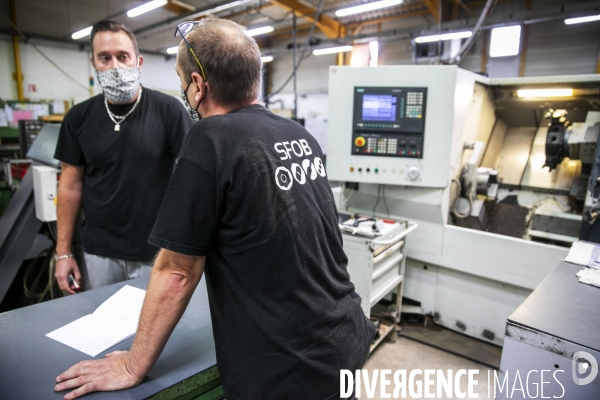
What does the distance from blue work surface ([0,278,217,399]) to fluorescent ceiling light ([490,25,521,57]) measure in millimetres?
A: 6612

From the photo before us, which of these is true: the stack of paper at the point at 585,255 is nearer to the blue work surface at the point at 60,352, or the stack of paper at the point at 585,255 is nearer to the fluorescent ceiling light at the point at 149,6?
the blue work surface at the point at 60,352

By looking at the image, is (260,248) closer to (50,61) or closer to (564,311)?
(564,311)

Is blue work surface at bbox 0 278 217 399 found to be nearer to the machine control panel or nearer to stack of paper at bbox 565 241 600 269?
stack of paper at bbox 565 241 600 269

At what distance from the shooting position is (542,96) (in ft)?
7.23

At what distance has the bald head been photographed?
76 centimetres

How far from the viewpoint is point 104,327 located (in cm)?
100

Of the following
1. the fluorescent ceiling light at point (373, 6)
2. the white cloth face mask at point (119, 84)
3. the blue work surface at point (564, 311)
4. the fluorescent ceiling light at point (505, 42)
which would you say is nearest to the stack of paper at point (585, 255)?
the blue work surface at point (564, 311)

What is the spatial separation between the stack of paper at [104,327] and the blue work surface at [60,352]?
2cm

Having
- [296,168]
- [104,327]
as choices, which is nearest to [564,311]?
[296,168]

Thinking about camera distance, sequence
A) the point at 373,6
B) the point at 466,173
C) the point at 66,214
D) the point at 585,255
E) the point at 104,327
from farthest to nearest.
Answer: the point at 373,6, the point at 466,173, the point at 66,214, the point at 585,255, the point at 104,327

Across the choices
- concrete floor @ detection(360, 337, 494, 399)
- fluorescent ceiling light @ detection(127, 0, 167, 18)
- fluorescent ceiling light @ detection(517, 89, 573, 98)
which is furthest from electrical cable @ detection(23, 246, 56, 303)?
fluorescent ceiling light @ detection(127, 0, 167, 18)

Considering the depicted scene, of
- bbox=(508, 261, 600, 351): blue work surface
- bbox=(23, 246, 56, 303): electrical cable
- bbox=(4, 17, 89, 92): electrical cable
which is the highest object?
bbox=(4, 17, 89, 92): electrical cable

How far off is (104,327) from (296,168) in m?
0.67

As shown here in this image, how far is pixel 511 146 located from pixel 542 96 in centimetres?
42
